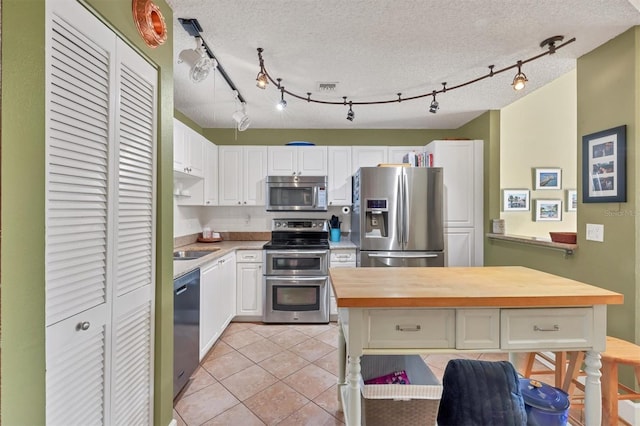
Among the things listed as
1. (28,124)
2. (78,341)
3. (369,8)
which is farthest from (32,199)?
(369,8)

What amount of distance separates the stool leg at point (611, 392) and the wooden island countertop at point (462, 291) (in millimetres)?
573

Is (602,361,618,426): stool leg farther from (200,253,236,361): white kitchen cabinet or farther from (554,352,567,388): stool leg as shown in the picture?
(200,253,236,361): white kitchen cabinet

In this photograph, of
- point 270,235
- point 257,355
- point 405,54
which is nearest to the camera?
point 405,54

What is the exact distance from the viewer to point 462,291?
124cm

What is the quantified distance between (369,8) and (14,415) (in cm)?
229

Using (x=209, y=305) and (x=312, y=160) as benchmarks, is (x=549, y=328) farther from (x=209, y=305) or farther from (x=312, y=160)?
(x=312, y=160)

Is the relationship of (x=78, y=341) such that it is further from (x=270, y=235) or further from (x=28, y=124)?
(x=270, y=235)

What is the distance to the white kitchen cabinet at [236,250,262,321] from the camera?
3.34m

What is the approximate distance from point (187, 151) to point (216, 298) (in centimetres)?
151

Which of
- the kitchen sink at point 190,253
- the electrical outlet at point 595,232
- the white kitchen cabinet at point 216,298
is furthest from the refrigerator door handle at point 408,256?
the kitchen sink at point 190,253

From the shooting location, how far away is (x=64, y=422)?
0.99m

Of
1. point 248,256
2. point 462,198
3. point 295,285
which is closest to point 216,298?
point 248,256

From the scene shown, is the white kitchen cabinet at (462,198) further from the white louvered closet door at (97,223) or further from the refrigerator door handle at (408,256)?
the white louvered closet door at (97,223)

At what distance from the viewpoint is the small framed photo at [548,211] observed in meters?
3.32
